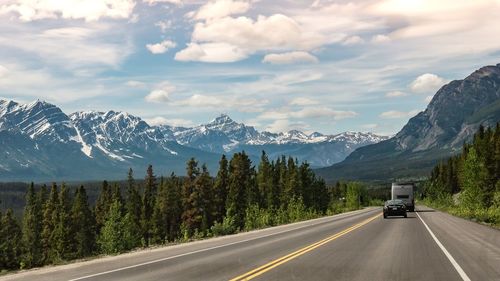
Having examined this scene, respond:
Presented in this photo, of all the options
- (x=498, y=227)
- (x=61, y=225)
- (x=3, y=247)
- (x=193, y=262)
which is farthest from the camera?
(x=61, y=225)

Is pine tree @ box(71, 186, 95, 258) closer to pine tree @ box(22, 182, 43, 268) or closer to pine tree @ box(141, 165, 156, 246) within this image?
pine tree @ box(22, 182, 43, 268)

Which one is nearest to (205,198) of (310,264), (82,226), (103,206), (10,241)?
(82,226)

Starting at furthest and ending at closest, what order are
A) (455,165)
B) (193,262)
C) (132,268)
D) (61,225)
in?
(455,165), (61,225), (193,262), (132,268)

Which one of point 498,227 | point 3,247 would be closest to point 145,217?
point 3,247

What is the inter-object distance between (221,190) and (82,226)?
23670mm

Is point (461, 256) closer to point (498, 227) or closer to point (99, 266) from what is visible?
point (99, 266)

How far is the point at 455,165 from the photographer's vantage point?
496 feet

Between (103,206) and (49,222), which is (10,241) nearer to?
(49,222)

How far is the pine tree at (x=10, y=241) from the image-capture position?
3012 inches

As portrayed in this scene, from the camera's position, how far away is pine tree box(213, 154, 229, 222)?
87688 mm

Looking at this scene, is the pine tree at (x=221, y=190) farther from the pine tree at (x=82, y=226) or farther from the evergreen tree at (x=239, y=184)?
the pine tree at (x=82, y=226)

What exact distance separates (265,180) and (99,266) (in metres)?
79.9

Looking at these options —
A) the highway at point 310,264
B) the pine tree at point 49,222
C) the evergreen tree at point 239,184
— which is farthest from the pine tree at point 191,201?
the highway at point 310,264

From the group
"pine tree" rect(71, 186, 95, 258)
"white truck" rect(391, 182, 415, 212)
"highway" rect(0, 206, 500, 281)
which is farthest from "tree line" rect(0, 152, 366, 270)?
"highway" rect(0, 206, 500, 281)
